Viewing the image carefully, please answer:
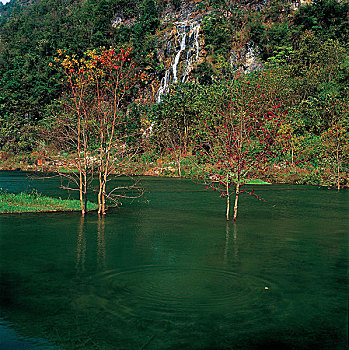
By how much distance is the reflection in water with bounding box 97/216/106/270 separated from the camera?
13.1 m

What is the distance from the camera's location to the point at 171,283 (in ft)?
36.9

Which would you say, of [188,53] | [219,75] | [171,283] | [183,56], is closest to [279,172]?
[219,75]

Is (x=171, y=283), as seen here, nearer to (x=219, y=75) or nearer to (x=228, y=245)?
(x=228, y=245)

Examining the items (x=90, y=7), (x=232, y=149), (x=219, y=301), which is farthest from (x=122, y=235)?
(x=90, y=7)

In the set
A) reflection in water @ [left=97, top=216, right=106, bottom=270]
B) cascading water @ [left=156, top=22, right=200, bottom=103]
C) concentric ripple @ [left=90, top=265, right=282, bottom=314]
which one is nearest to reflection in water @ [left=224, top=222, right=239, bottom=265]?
concentric ripple @ [left=90, top=265, right=282, bottom=314]

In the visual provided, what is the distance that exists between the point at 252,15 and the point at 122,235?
80655 mm

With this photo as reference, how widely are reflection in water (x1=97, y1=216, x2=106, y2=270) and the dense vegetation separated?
993 centimetres

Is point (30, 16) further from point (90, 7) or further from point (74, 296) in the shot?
point (74, 296)

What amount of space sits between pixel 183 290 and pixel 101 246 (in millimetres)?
5626

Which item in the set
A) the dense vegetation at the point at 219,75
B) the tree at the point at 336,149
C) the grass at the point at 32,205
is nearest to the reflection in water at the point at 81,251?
the grass at the point at 32,205

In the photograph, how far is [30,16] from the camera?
150875 millimetres

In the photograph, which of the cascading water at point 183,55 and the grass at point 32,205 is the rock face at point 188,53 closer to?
the cascading water at point 183,55

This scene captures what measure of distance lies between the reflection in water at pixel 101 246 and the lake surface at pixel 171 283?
0.04m

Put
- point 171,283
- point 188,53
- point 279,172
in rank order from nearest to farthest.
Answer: point 171,283 < point 279,172 < point 188,53
